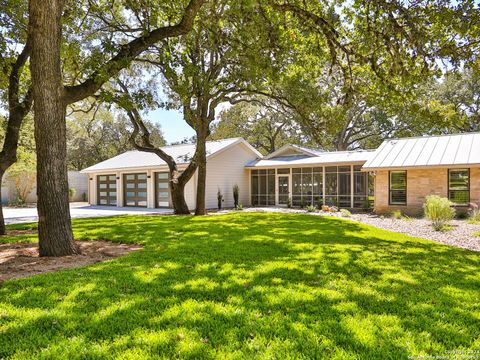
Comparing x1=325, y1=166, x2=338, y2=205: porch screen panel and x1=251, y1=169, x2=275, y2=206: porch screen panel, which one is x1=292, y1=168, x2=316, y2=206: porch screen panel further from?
x1=251, y1=169, x2=275, y2=206: porch screen panel

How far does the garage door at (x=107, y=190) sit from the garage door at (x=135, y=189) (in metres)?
1.49

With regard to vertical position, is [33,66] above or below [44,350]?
above

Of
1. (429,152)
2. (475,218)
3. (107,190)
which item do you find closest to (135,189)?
(107,190)

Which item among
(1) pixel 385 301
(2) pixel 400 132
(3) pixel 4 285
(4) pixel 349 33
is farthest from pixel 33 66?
(2) pixel 400 132

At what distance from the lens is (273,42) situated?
380 inches

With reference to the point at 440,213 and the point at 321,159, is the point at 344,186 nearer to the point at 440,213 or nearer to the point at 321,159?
the point at 321,159

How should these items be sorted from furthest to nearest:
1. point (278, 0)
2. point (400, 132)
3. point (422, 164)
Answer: point (400, 132) → point (422, 164) → point (278, 0)

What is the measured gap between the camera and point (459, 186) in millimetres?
15203

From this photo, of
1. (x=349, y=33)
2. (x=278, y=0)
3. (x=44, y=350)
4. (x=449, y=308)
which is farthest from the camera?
(x=349, y=33)

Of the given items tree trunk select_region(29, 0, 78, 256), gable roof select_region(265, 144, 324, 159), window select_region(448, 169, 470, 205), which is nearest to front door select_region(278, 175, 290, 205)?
gable roof select_region(265, 144, 324, 159)

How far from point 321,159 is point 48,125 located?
1663cm

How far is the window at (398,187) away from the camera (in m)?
16.3

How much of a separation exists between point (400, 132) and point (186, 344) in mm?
34262

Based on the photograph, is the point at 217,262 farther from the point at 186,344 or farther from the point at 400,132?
the point at 400,132
